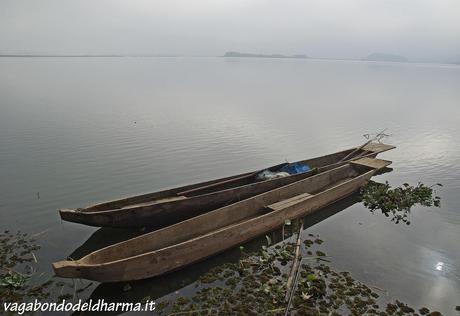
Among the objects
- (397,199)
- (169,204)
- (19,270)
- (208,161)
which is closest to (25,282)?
(19,270)

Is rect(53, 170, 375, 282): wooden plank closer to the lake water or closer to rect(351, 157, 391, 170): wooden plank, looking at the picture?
the lake water

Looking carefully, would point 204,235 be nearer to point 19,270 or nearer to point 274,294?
point 274,294

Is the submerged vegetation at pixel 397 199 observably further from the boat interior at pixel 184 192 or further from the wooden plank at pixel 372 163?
the boat interior at pixel 184 192

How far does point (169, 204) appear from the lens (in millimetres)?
8281

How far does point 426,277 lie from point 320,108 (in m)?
24.8

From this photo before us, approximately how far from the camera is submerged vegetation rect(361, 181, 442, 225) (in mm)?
10812

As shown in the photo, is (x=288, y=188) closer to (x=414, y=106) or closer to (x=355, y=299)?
(x=355, y=299)

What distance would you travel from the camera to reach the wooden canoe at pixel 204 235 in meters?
5.83

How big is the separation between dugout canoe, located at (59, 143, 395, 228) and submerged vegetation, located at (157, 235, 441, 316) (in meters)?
1.96

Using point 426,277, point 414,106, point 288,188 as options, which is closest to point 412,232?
point 426,277

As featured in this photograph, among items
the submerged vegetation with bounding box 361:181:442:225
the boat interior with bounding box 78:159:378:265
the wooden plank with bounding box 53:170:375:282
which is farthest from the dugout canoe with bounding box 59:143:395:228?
the submerged vegetation with bounding box 361:181:442:225

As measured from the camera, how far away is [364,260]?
796 cm

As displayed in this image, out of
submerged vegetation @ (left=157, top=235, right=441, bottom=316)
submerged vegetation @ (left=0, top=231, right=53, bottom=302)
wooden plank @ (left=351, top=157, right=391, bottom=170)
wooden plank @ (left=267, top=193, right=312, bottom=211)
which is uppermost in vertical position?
wooden plank @ (left=351, top=157, right=391, bottom=170)

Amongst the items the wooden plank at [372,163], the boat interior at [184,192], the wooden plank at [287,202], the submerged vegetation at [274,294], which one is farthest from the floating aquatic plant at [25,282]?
the wooden plank at [372,163]
